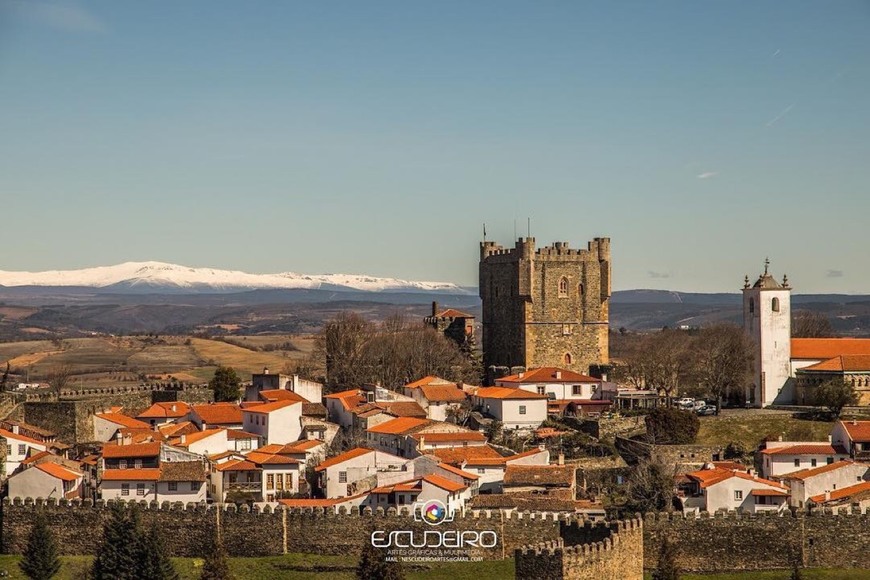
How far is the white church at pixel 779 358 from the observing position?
6694 cm

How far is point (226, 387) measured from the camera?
73.4 metres

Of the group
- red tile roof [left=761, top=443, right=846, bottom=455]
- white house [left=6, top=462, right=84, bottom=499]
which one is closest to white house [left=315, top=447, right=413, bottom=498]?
white house [left=6, top=462, right=84, bottom=499]

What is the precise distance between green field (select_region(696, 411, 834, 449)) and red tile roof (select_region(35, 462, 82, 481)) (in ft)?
74.6

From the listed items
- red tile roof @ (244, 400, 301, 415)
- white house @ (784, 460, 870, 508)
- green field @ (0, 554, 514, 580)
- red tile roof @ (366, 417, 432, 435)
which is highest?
red tile roof @ (244, 400, 301, 415)

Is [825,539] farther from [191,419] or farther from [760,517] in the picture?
[191,419]

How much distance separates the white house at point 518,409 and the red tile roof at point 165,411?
1262cm

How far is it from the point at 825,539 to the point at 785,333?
25.3m

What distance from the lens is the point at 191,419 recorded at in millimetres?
63969

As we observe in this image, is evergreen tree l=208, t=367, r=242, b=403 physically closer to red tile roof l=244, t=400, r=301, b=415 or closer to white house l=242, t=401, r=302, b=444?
red tile roof l=244, t=400, r=301, b=415

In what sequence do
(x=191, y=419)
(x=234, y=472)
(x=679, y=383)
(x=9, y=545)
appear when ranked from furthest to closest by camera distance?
(x=679, y=383) < (x=191, y=419) < (x=234, y=472) < (x=9, y=545)

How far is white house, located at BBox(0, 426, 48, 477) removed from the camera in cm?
5605

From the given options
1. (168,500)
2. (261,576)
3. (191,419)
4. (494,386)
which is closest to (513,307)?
(494,386)

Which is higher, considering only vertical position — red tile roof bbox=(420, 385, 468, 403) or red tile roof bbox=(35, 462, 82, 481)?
red tile roof bbox=(420, 385, 468, 403)

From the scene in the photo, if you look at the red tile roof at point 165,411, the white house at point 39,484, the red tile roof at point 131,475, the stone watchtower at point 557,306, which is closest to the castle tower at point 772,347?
the stone watchtower at point 557,306
